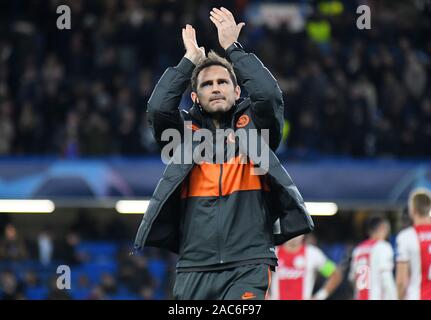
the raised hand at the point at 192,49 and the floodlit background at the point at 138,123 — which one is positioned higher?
the floodlit background at the point at 138,123

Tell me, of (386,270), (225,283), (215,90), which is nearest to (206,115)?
(215,90)

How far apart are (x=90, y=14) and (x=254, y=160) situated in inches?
555

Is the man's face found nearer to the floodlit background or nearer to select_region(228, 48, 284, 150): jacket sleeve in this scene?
select_region(228, 48, 284, 150): jacket sleeve

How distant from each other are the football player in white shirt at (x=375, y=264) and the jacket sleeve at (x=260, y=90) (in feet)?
15.0

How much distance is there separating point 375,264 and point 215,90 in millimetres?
4804

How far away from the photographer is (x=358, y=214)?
17.8m

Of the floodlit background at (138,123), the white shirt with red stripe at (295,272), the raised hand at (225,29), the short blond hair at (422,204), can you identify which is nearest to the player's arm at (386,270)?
the short blond hair at (422,204)

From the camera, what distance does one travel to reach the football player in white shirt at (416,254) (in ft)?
31.8

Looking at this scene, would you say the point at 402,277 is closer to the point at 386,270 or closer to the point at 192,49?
the point at 386,270

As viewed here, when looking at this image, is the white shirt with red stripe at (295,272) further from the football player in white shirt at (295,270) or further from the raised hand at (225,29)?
the raised hand at (225,29)

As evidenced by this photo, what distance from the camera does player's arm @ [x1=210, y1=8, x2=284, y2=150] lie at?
6371 millimetres

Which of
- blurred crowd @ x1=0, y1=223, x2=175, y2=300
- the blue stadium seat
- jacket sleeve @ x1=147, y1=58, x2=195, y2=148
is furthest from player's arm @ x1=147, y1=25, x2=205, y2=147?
the blue stadium seat

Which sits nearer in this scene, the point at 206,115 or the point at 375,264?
the point at 206,115

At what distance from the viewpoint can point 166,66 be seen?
61.9 ft
